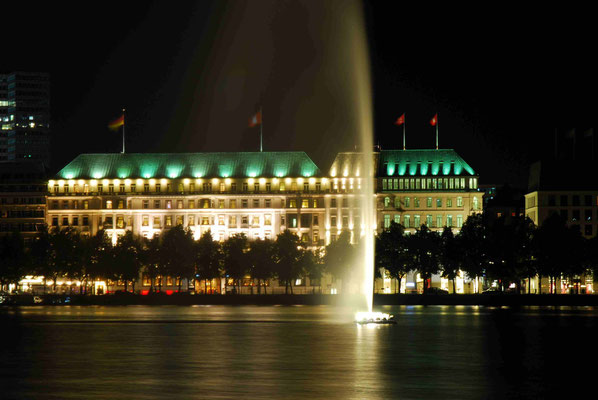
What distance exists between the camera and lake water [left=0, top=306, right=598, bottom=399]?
48.1 m

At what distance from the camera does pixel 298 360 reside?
2409 inches

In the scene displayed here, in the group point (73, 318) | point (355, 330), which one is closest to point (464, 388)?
point (355, 330)

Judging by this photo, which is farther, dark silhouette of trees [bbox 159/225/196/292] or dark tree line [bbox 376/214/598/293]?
dark silhouette of trees [bbox 159/225/196/292]

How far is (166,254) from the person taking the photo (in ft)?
623

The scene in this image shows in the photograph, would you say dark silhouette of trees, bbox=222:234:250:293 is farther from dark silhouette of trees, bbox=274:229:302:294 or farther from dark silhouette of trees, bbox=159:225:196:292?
dark silhouette of trees, bbox=159:225:196:292

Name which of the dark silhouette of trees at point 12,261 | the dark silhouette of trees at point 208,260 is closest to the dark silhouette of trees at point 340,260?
the dark silhouette of trees at point 208,260

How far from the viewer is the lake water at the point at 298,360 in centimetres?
4812

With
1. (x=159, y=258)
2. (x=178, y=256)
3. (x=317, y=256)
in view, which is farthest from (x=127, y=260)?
(x=317, y=256)

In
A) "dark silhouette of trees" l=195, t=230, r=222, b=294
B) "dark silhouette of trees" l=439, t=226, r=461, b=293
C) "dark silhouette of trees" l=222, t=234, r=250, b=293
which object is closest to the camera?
"dark silhouette of trees" l=439, t=226, r=461, b=293

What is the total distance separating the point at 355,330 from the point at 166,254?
104 m

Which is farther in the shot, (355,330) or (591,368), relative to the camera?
(355,330)

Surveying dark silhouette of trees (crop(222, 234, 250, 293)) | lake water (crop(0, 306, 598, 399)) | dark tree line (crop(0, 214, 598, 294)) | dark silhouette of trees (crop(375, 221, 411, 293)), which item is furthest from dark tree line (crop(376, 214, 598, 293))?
lake water (crop(0, 306, 598, 399))

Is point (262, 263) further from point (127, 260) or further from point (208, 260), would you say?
point (127, 260)

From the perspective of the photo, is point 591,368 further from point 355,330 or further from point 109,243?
point 109,243
